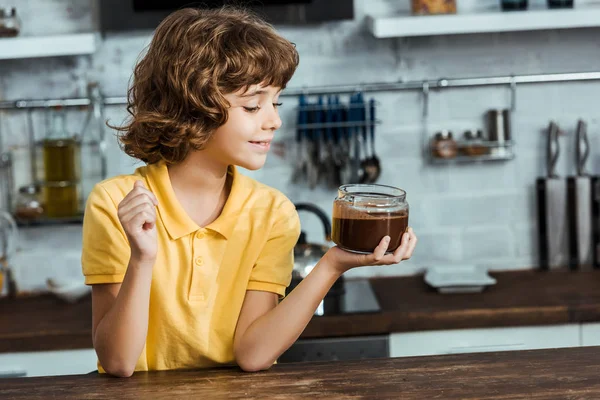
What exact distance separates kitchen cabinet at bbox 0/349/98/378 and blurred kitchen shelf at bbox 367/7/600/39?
4.38ft

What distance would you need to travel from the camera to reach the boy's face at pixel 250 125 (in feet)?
4.79

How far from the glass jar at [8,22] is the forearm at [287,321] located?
65.1 inches

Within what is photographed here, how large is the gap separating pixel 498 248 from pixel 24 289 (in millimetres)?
1731

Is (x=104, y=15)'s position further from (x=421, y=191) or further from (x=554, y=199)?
(x=554, y=199)

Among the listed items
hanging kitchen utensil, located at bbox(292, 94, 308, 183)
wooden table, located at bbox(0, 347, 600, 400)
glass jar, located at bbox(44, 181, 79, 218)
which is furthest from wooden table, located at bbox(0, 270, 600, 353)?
wooden table, located at bbox(0, 347, 600, 400)

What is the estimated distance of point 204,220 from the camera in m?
1.58

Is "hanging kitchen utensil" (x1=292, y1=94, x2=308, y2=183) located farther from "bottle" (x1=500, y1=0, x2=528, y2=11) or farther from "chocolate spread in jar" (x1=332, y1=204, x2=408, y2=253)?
"chocolate spread in jar" (x1=332, y1=204, x2=408, y2=253)

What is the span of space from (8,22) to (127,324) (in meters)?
1.63

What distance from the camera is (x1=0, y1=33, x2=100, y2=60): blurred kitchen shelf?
2.52 m

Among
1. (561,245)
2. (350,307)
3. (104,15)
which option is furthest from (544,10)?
(104,15)

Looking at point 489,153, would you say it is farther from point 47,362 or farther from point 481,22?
point 47,362

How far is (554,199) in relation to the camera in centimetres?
281

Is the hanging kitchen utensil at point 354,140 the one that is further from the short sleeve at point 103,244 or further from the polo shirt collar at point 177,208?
the short sleeve at point 103,244

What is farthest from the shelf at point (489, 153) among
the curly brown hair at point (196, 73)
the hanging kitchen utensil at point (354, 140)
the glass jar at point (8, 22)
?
the glass jar at point (8, 22)
